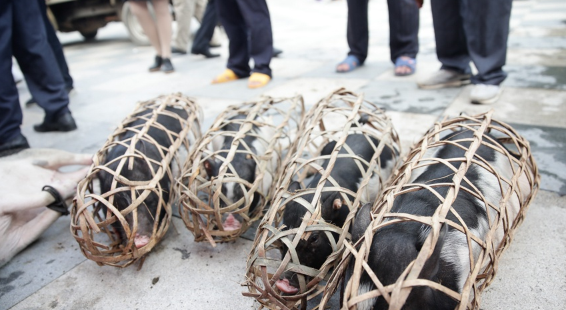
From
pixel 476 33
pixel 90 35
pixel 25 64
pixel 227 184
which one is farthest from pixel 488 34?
pixel 90 35

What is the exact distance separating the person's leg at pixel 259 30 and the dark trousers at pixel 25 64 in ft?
6.18

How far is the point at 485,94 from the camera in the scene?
321cm

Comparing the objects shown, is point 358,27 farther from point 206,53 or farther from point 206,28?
point 206,53

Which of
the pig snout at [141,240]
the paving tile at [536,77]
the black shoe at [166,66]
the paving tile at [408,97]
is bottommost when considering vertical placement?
the paving tile at [536,77]

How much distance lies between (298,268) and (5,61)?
2858 millimetres

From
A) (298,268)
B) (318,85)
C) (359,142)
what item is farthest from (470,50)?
(298,268)

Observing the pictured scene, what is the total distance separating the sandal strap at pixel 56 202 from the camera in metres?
2.14

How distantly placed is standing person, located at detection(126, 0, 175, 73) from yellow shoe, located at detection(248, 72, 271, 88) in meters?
1.41

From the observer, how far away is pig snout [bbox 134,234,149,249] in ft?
5.98

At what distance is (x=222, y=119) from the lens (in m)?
2.34

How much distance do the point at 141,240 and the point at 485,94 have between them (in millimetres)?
2728

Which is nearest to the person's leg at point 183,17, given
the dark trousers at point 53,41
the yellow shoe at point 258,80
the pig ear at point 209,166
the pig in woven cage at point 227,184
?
the dark trousers at point 53,41

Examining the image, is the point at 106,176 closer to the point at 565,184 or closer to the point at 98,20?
the point at 565,184

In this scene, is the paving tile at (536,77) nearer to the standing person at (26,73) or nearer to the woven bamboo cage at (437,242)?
the woven bamboo cage at (437,242)
